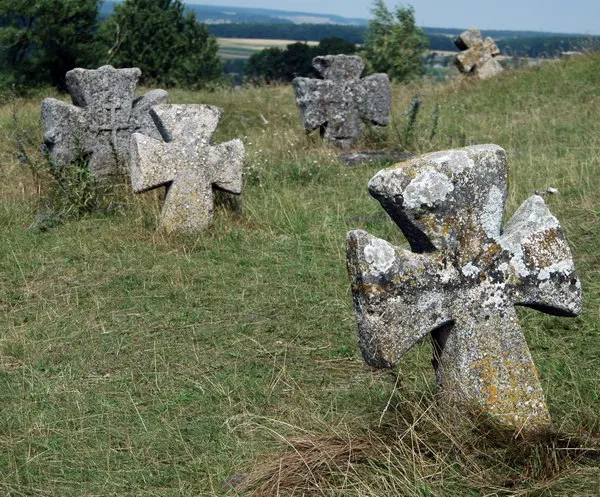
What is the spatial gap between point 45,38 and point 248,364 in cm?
1566

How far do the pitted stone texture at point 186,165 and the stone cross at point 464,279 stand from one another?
4.17 metres

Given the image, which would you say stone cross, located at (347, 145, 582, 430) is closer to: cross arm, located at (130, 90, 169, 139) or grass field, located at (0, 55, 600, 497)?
grass field, located at (0, 55, 600, 497)

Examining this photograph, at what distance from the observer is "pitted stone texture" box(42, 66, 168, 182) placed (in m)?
9.14

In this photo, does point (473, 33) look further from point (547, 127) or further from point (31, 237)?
point (31, 237)

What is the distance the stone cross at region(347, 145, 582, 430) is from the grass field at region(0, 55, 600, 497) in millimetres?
197

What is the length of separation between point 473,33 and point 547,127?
6.68 m

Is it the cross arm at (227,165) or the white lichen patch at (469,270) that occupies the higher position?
the white lichen patch at (469,270)

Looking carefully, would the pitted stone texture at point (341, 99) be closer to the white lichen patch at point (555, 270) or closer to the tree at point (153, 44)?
the white lichen patch at point (555, 270)

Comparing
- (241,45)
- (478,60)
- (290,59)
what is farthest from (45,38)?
(241,45)

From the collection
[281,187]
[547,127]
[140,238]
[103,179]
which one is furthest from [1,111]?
[547,127]

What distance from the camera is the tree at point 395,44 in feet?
103

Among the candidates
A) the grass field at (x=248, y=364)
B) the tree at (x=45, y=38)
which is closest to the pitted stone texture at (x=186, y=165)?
the grass field at (x=248, y=364)

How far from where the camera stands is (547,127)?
1193 centimetres

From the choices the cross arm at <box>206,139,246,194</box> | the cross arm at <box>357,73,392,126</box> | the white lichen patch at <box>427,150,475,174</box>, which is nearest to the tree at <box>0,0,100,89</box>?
the cross arm at <box>357,73,392,126</box>
